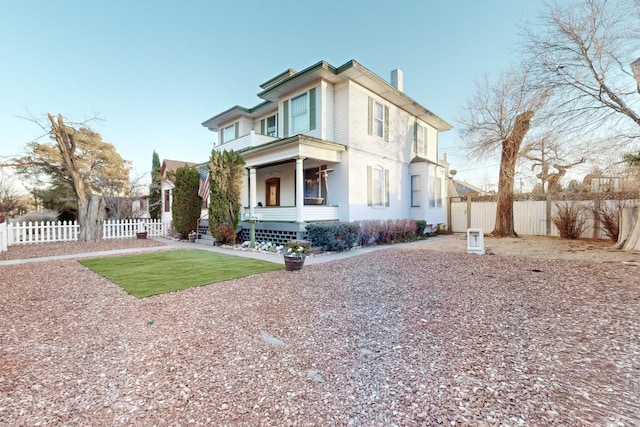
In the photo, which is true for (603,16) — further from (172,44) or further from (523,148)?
(172,44)

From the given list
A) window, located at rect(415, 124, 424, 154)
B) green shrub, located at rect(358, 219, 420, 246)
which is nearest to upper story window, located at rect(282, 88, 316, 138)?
green shrub, located at rect(358, 219, 420, 246)

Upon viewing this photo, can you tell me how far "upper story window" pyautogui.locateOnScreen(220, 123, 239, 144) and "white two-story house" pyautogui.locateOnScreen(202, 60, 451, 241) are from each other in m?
0.69

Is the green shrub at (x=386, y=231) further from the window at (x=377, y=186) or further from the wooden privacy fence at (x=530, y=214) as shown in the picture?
the wooden privacy fence at (x=530, y=214)

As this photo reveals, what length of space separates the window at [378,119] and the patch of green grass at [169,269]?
8140 millimetres

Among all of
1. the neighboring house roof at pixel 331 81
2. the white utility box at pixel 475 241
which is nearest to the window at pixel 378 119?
the neighboring house roof at pixel 331 81

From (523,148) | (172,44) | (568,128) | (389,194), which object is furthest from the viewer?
→ (389,194)

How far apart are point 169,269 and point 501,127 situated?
43.5ft

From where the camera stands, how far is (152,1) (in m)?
9.93

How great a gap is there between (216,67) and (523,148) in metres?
13.9

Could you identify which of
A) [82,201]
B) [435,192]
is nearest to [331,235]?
[435,192]

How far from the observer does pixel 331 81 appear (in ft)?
37.9

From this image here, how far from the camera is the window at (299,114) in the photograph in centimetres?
1215

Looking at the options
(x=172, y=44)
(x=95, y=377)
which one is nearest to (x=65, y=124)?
(x=172, y=44)

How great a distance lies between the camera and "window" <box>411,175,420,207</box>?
14742 mm
